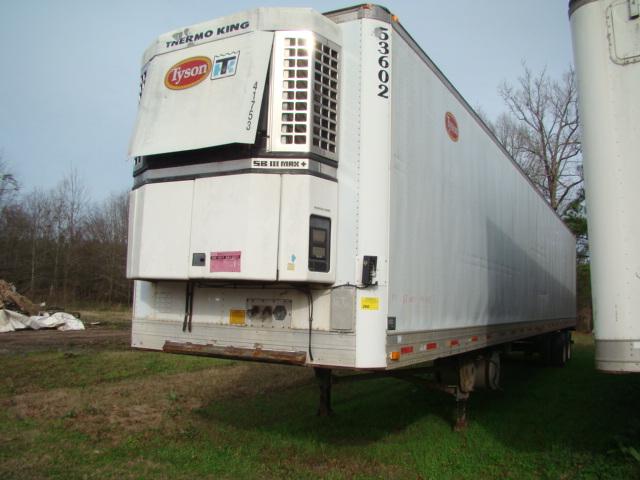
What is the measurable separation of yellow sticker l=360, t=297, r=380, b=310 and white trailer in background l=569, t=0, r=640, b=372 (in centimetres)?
155

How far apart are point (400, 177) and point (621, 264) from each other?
6.13 feet

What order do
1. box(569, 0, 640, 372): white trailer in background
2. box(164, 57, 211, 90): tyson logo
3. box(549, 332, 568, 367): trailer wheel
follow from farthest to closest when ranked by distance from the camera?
1. box(549, 332, 568, 367): trailer wheel
2. box(164, 57, 211, 90): tyson logo
3. box(569, 0, 640, 372): white trailer in background

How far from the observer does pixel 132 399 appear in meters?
8.27

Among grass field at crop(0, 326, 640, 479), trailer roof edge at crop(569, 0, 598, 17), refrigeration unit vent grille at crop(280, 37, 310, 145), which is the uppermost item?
trailer roof edge at crop(569, 0, 598, 17)

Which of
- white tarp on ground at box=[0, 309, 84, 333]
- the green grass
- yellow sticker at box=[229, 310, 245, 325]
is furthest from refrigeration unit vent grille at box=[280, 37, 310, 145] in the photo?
white tarp on ground at box=[0, 309, 84, 333]

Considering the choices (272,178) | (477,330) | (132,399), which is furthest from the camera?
(132,399)

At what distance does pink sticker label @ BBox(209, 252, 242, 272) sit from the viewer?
14.2 ft

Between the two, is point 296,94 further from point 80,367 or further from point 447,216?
point 80,367

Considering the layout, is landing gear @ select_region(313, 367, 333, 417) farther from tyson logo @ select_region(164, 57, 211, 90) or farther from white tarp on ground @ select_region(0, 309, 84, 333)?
white tarp on ground @ select_region(0, 309, 84, 333)

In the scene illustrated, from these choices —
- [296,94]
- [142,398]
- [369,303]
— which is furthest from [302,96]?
[142,398]

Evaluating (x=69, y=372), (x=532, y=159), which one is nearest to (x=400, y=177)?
(x=69, y=372)

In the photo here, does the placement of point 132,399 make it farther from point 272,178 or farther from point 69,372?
point 272,178

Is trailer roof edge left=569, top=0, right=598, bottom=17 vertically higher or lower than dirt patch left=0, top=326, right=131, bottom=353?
higher

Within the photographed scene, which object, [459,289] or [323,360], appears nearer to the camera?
[323,360]
